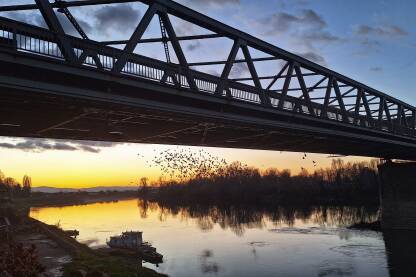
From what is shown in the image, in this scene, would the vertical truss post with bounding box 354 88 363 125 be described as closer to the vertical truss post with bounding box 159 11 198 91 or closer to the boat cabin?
the vertical truss post with bounding box 159 11 198 91

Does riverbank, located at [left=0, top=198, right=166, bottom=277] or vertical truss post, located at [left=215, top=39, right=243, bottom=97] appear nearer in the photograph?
vertical truss post, located at [left=215, top=39, right=243, bottom=97]

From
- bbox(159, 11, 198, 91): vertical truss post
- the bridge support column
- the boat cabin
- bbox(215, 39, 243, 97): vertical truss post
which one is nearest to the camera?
bbox(159, 11, 198, 91): vertical truss post

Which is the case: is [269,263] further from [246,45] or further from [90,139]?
[246,45]

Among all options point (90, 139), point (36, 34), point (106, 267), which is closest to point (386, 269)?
point (106, 267)

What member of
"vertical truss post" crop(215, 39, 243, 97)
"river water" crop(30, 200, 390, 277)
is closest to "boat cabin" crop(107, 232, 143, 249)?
"river water" crop(30, 200, 390, 277)

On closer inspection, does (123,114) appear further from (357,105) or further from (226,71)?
(357,105)

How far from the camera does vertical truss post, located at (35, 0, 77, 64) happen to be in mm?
15289

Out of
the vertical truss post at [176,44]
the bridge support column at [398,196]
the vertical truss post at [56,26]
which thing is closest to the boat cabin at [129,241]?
the vertical truss post at [176,44]

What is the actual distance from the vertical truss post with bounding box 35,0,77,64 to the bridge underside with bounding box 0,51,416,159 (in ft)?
1.97

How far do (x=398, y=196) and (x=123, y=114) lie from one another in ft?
163

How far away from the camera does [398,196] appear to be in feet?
201

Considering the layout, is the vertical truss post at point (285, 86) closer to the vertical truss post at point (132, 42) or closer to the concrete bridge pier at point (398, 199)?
the vertical truss post at point (132, 42)

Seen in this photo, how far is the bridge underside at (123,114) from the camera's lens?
16375mm

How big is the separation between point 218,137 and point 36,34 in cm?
2172
